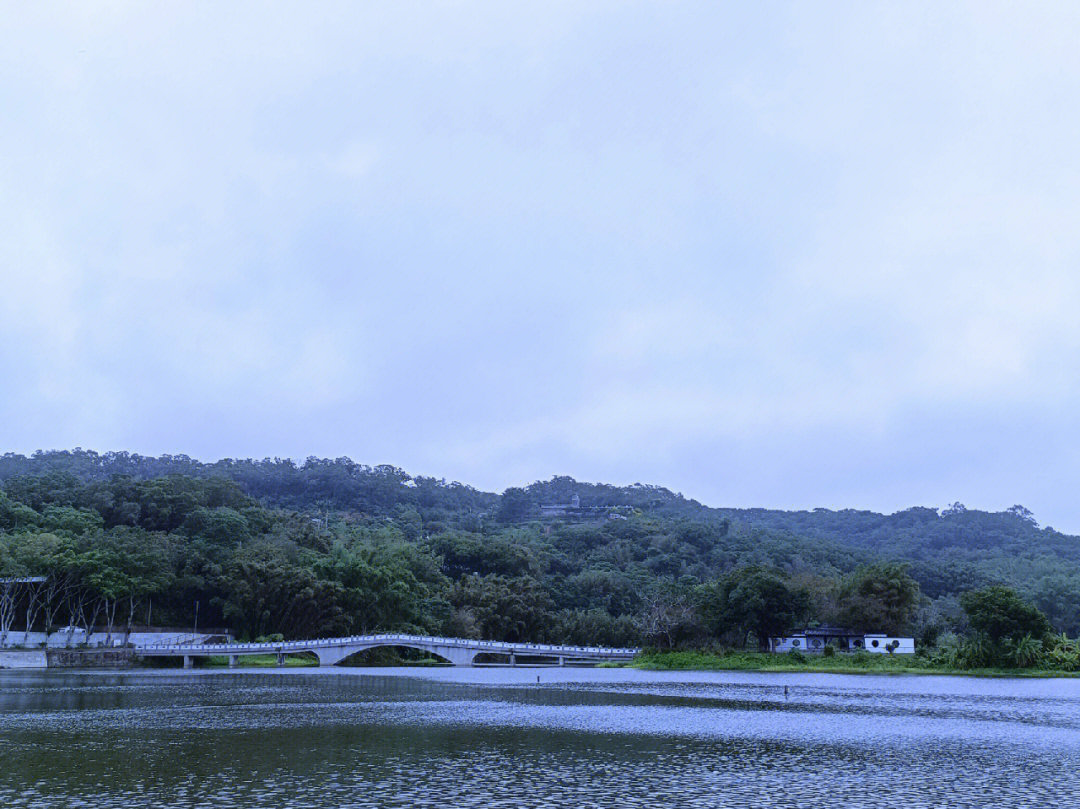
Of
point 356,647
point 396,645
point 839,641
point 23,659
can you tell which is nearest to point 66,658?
point 23,659

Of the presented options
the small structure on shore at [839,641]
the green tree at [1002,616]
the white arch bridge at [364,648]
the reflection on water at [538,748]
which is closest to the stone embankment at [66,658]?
the white arch bridge at [364,648]

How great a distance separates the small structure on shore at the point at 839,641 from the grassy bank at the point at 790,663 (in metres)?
4.06

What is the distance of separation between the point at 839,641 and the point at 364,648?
42590 millimetres

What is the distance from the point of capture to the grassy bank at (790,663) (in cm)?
7519

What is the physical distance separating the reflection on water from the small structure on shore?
3127 centimetres

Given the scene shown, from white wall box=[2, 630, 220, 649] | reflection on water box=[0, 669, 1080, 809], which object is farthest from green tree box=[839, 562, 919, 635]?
white wall box=[2, 630, 220, 649]

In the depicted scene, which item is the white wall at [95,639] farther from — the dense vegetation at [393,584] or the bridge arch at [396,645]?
the bridge arch at [396,645]

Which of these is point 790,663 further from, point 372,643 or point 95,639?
point 95,639

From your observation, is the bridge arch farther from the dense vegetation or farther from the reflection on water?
the reflection on water

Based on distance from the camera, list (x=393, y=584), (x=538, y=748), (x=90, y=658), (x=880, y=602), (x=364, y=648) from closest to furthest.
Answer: (x=538, y=748) < (x=90, y=658) < (x=364, y=648) < (x=880, y=602) < (x=393, y=584)

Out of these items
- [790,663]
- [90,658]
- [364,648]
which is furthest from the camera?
[364,648]

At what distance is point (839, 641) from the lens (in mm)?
87438

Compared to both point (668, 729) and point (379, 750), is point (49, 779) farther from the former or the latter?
point (668, 729)

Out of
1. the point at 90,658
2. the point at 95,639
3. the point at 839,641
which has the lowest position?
the point at 90,658
